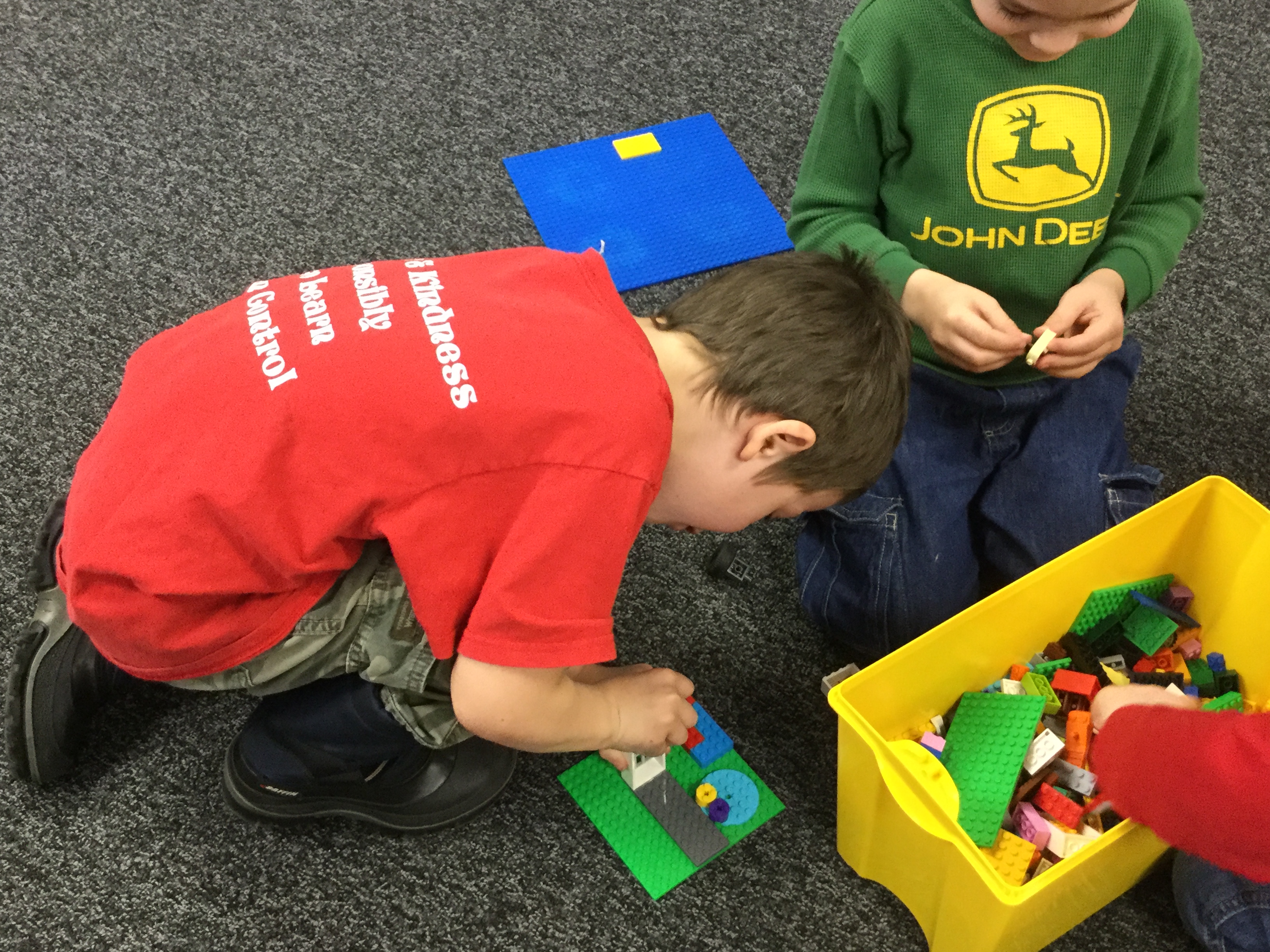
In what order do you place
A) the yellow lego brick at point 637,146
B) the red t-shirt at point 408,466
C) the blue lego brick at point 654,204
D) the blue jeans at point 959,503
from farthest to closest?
the yellow lego brick at point 637,146, the blue lego brick at point 654,204, the blue jeans at point 959,503, the red t-shirt at point 408,466

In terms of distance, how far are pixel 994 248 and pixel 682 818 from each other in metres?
0.55

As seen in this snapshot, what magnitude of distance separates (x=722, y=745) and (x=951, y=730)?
7.7 inches

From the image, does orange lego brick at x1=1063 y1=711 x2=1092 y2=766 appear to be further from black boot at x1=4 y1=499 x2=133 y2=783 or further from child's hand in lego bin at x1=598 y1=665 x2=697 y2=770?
black boot at x1=4 y1=499 x2=133 y2=783

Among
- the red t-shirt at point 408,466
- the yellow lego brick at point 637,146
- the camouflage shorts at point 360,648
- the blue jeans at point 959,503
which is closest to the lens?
the red t-shirt at point 408,466

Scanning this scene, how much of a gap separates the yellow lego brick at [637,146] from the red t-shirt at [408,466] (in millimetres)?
810

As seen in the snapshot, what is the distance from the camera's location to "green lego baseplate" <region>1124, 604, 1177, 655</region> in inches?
36.9

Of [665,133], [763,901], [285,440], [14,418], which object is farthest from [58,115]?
[763,901]

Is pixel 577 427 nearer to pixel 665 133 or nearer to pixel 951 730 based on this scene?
pixel 951 730

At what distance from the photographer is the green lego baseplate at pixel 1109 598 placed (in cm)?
95

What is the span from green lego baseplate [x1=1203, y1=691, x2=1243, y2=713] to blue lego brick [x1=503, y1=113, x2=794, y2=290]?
0.72 metres

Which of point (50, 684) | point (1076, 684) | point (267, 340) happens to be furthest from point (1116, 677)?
point (50, 684)

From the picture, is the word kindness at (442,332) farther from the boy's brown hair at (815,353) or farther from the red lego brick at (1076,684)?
the red lego brick at (1076,684)

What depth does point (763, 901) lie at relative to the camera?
0.89 meters

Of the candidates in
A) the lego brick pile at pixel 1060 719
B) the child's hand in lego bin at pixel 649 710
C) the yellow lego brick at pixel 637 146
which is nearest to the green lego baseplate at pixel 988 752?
the lego brick pile at pixel 1060 719
